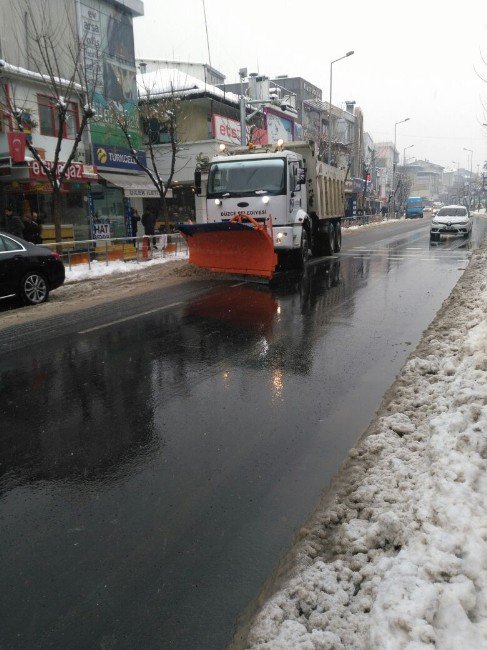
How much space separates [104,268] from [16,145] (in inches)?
223

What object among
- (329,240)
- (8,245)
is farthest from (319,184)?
(8,245)

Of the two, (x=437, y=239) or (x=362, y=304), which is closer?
(x=362, y=304)

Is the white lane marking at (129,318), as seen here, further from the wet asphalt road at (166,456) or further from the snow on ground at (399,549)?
the snow on ground at (399,549)

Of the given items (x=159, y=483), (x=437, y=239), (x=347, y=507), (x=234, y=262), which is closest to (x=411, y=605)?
(x=347, y=507)

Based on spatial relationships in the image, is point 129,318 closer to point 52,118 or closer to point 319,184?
point 319,184

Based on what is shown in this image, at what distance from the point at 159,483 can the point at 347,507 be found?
131 centimetres

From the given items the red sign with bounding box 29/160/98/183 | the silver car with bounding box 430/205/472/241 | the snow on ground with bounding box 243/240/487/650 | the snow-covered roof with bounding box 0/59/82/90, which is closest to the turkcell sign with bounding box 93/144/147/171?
the red sign with bounding box 29/160/98/183

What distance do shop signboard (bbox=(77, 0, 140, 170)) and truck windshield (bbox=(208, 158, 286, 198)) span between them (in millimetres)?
12685

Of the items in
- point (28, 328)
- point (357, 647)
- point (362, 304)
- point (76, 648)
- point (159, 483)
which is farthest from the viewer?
point (362, 304)

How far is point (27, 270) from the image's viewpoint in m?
11.0

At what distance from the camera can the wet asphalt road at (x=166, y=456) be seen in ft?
9.03

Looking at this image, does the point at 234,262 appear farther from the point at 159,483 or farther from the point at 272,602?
the point at 272,602

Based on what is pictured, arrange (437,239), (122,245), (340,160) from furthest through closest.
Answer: (340,160) → (437,239) → (122,245)

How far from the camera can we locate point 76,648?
8.08ft
